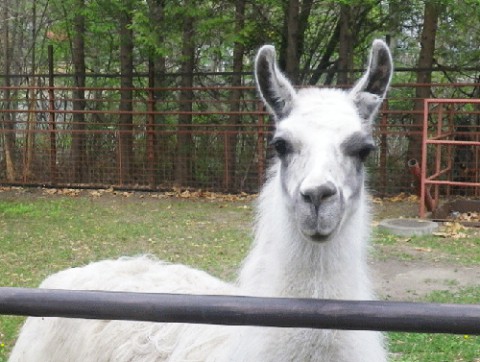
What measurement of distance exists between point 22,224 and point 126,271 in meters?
7.20

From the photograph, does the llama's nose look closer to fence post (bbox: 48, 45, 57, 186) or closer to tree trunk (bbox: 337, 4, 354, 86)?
tree trunk (bbox: 337, 4, 354, 86)

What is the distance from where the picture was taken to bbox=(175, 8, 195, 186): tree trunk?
45.9 ft

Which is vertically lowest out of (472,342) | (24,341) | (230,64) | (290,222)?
(472,342)

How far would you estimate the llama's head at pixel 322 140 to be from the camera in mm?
2293

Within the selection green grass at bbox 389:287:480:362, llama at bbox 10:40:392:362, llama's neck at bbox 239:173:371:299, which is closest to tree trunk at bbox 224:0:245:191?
green grass at bbox 389:287:480:362

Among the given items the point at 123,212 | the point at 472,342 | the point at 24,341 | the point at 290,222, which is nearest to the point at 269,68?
the point at 290,222

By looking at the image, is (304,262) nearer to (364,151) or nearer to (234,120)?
(364,151)

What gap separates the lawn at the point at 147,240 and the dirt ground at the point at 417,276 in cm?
20

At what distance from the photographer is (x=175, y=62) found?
16.9 meters

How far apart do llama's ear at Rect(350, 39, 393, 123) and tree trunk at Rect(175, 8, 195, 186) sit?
1100 cm

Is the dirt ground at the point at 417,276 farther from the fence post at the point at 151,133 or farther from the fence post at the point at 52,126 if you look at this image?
the fence post at the point at 52,126

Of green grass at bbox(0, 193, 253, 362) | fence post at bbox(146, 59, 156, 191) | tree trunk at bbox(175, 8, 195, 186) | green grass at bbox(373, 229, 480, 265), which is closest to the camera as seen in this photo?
green grass at bbox(0, 193, 253, 362)

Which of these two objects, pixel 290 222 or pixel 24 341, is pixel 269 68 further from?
pixel 24 341

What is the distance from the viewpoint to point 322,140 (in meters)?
2.47
